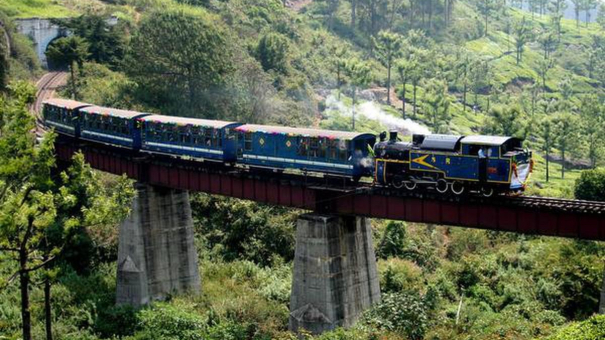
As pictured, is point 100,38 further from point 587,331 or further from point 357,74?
point 587,331

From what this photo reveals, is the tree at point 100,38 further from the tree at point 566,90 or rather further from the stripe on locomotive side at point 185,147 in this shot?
the tree at point 566,90

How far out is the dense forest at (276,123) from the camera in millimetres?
37844

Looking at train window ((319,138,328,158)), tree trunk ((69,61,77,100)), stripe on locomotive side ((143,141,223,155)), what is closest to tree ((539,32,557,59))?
tree trunk ((69,61,77,100))

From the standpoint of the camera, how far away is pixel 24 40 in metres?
94.1

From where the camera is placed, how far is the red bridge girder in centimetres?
3441

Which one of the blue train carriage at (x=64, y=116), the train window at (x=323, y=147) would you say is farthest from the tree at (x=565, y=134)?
the blue train carriage at (x=64, y=116)

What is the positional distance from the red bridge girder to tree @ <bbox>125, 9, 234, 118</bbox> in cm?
2267

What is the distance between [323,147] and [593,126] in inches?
2800

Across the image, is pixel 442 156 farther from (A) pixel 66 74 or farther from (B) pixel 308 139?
(A) pixel 66 74

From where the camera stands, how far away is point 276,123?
262 feet

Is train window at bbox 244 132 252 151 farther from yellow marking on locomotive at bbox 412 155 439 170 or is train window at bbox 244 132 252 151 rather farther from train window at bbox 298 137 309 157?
yellow marking on locomotive at bbox 412 155 439 170

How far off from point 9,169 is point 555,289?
33.8m

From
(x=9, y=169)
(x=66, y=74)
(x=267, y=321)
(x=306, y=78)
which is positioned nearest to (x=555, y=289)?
(x=267, y=321)

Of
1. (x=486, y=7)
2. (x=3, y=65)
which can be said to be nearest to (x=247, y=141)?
(x=3, y=65)
